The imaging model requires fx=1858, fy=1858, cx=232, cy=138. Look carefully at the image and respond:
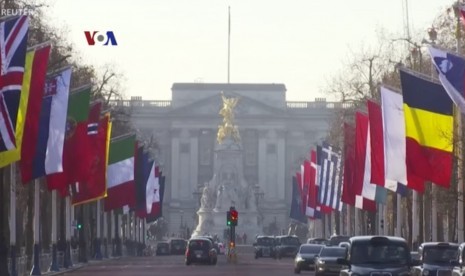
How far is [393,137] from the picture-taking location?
77.9 m

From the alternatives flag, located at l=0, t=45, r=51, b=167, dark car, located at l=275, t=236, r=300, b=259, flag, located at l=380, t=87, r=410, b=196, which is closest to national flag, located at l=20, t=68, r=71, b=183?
flag, located at l=0, t=45, r=51, b=167

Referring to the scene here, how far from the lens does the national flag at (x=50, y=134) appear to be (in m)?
74.4

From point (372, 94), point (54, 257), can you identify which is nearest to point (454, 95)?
point (54, 257)

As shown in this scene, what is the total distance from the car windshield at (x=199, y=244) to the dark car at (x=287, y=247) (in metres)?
23.3

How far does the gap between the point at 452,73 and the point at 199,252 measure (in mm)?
48016

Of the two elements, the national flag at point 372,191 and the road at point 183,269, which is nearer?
the road at point 183,269

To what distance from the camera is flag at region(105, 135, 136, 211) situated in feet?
344

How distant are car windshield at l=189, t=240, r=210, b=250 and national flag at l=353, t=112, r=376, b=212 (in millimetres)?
14037

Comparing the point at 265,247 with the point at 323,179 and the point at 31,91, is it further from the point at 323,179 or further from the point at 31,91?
the point at 31,91

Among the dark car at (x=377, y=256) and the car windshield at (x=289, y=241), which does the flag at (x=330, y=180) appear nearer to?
the car windshield at (x=289, y=241)

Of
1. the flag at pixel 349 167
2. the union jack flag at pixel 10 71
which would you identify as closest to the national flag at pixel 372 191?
the flag at pixel 349 167

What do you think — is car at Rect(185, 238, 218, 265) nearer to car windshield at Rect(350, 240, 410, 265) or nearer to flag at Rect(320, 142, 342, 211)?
flag at Rect(320, 142, 342, 211)

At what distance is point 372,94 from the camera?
11612 cm

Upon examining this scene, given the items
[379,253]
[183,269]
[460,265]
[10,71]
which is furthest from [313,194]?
[460,265]
